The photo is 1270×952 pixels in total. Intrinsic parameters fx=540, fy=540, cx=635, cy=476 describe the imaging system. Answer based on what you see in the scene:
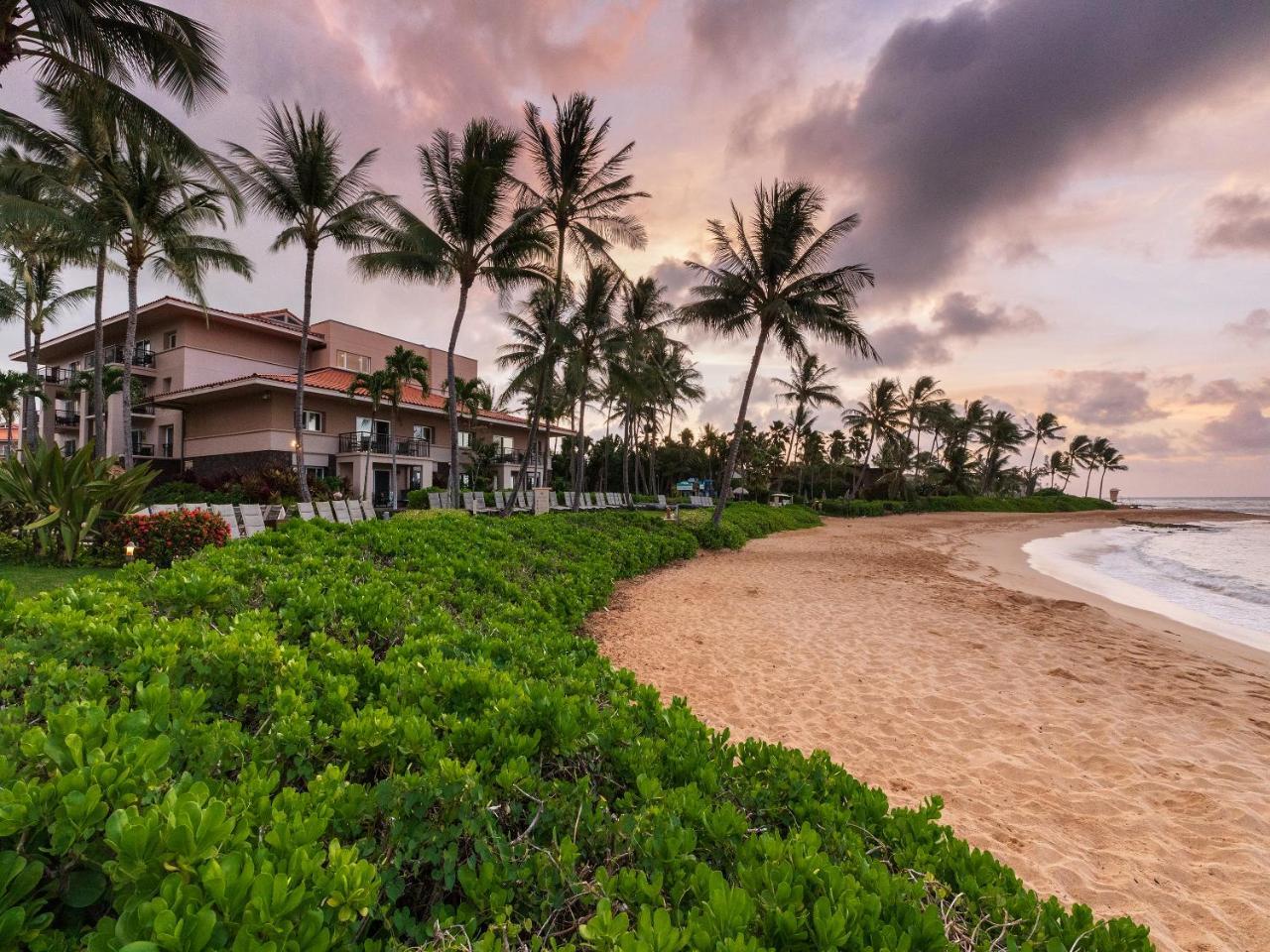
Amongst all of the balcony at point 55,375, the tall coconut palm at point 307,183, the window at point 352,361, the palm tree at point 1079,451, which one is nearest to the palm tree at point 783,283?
the tall coconut palm at point 307,183

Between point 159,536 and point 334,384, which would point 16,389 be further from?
point 159,536

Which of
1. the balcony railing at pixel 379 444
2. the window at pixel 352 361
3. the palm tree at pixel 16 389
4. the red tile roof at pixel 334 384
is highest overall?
the window at pixel 352 361

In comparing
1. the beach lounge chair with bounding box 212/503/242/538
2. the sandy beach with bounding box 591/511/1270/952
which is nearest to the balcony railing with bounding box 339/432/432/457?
the beach lounge chair with bounding box 212/503/242/538

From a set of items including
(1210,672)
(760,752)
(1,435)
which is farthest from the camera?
(1,435)

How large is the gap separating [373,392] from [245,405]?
6546 millimetres

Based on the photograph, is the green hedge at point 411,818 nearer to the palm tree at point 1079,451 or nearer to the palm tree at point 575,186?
the palm tree at point 575,186

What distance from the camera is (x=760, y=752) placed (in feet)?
7.95

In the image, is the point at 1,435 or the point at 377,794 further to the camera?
the point at 1,435

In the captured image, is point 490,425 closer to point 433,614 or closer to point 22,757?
point 433,614

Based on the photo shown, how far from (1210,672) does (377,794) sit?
331 inches

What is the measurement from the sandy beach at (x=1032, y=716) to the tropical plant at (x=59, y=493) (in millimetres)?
7749

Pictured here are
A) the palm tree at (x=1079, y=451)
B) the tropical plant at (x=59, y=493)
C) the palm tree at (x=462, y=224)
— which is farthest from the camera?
the palm tree at (x=1079, y=451)

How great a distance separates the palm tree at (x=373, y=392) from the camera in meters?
21.8

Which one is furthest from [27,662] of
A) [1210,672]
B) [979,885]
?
[1210,672]
